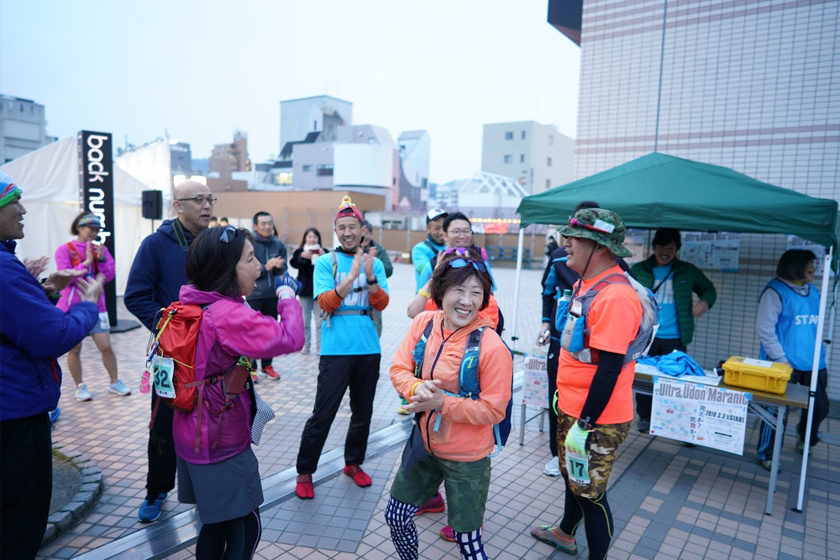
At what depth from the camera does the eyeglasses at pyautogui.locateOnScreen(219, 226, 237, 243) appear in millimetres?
2160

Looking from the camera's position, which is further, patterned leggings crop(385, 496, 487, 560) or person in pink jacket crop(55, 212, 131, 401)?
person in pink jacket crop(55, 212, 131, 401)

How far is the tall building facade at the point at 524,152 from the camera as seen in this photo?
167 feet

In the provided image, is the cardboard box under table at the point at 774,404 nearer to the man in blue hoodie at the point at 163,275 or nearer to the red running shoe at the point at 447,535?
the red running shoe at the point at 447,535

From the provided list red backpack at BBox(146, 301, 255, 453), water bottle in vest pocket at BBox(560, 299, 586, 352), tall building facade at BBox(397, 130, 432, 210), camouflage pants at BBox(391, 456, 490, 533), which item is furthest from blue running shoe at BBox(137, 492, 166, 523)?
tall building facade at BBox(397, 130, 432, 210)

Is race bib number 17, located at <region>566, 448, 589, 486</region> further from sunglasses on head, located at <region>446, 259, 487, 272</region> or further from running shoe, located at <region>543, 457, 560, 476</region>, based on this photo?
running shoe, located at <region>543, 457, 560, 476</region>

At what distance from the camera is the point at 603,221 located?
2.59 metres

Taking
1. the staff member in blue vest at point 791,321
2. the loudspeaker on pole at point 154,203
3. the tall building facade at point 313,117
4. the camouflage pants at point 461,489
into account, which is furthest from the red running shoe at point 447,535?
the tall building facade at point 313,117

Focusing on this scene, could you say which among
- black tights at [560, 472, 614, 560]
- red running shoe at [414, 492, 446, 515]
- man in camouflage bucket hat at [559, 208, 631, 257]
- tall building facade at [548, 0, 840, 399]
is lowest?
red running shoe at [414, 492, 446, 515]

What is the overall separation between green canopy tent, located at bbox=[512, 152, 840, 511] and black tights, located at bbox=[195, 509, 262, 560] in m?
3.60

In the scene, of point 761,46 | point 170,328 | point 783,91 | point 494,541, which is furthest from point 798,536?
point 761,46

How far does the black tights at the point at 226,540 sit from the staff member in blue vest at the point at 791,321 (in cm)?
445

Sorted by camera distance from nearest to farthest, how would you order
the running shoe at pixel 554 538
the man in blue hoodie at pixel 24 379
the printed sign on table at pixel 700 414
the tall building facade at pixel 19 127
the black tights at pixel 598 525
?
the man in blue hoodie at pixel 24 379
the black tights at pixel 598 525
the running shoe at pixel 554 538
the printed sign on table at pixel 700 414
the tall building facade at pixel 19 127

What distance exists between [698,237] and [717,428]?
3050mm

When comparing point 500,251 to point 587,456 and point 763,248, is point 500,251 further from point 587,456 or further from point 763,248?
point 587,456
